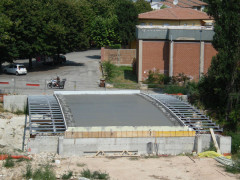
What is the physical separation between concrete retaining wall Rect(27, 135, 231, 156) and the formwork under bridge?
3.03 feet

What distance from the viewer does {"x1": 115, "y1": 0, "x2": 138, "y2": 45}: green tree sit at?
58.8 meters

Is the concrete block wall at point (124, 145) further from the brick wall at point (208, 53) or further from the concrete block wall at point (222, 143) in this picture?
the brick wall at point (208, 53)

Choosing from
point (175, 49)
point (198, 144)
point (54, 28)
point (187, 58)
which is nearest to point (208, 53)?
point (187, 58)

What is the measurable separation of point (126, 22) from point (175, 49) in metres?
19.0

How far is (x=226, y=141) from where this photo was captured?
73.6ft

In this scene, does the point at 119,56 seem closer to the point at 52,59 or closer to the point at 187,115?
the point at 52,59

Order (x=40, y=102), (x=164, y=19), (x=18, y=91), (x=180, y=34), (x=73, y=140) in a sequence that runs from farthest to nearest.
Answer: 1. (x=164, y=19)
2. (x=180, y=34)
3. (x=18, y=91)
4. (x=40, y=102)
5. (x=73, y=140)

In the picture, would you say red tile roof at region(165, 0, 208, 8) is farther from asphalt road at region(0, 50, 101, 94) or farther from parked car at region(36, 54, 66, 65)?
parked car at region(36, 54, 66, 65)

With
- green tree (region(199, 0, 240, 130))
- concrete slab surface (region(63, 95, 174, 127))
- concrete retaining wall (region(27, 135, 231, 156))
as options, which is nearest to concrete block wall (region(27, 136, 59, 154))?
concrete retaining wall (region(27, 135, 231, 156))

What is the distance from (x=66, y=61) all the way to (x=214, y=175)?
4284 centimetres

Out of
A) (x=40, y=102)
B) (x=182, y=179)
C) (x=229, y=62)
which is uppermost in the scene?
(x=229, y=62)

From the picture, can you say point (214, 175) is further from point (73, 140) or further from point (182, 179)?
point (73, 140)

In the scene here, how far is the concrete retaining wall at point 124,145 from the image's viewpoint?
2130 centimetres

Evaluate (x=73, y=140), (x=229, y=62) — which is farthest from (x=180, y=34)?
(x=73, y=140)
